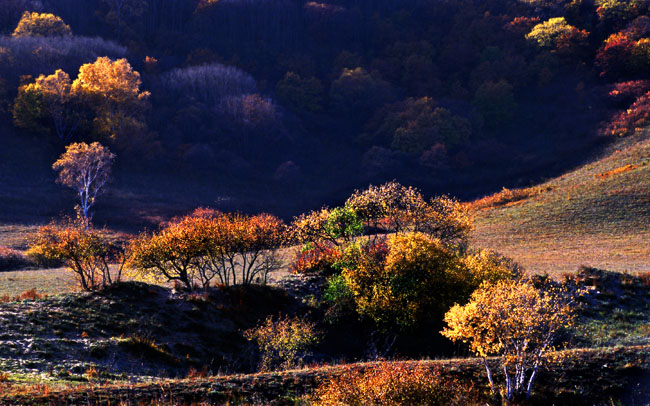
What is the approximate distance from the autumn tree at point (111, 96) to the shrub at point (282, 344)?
77.5 metres

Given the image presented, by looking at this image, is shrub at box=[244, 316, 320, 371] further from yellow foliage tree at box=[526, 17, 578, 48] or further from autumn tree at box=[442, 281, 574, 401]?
yellow foliage tree at box=[526, 17, 578, 48]

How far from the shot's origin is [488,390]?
20.9 metres

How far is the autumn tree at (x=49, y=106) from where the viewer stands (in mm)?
93062

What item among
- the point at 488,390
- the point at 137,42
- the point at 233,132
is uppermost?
the point at 137,42

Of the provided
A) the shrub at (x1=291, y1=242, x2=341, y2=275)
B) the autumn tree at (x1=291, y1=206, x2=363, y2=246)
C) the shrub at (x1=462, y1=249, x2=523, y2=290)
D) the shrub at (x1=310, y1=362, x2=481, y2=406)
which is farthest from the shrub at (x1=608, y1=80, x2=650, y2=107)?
the shrub at (x1=310, y1=362, x2=481, y2=406)

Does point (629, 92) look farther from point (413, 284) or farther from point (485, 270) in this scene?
point (413, 284)

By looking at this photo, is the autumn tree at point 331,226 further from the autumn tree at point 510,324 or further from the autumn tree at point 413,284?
the autumn tree at point 510,324

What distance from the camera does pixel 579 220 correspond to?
63938 millimetres

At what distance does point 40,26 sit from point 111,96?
40242 millimetres

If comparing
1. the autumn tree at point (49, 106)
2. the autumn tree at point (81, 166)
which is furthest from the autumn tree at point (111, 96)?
the autumn tree at point (81, 166)

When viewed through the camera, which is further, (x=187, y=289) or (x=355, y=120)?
(x=355, y=120)

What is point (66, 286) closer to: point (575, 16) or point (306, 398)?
point (306, 398)

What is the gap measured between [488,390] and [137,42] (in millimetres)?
139891

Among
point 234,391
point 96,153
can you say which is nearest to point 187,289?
point 234,391
